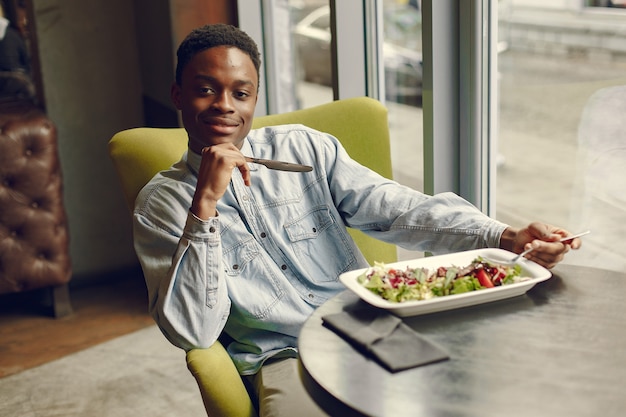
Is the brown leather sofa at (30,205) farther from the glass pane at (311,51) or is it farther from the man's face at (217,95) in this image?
the man's face at (217,95)

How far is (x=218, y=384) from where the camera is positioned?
1384mm

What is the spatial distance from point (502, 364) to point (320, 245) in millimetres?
Answer: 688

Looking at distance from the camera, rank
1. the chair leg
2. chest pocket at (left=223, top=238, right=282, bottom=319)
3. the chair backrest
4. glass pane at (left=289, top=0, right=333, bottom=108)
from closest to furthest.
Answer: chest pocket at (left=223, top=238, right=282, bottom=319) < the chair backrest < glass pane at (left=289, top=0, right=333, bottom=108) < the chair leg

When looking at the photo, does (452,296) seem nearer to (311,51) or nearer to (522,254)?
(522,254)

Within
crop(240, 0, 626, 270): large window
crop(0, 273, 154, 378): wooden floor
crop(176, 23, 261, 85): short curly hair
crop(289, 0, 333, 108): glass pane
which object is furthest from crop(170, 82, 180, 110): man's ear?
crop(0, 273, 154, 378): wooden floor

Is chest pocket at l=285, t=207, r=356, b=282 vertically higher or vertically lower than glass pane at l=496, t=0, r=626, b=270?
lower

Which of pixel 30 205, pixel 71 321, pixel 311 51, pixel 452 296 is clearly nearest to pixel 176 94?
pixel 452 296

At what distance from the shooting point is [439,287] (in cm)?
123

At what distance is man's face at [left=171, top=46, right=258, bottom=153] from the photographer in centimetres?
156

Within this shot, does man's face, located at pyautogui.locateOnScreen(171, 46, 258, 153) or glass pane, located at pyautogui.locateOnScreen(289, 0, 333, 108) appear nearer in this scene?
man's face, located at pyautogui.locateOnScreen(171, 46, 258, 153)

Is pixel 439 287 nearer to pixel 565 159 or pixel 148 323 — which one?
pixel 565 159

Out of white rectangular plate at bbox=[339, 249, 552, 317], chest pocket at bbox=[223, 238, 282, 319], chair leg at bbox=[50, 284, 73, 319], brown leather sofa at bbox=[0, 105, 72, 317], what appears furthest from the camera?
chair leg at bbox=[50, 284, 73, 319]

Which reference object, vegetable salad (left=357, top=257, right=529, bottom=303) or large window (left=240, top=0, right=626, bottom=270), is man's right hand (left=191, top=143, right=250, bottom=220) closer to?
vegetable salad (left=357, top=257, right=529, bottom=303)

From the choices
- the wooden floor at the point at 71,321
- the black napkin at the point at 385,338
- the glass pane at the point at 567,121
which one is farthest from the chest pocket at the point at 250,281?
the wooden floor at the point at 71,321
